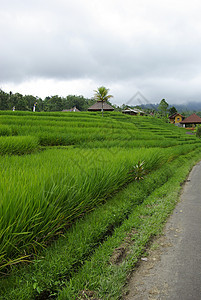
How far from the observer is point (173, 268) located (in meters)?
1.86

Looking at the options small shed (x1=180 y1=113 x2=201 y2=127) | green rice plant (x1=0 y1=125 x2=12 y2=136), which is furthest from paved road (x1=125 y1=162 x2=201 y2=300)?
small shed (x1=180 y1=113 x2=201 y2=127)

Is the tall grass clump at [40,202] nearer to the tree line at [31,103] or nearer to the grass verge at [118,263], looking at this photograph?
the grass verge at [118,263]

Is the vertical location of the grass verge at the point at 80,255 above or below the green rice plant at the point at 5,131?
below

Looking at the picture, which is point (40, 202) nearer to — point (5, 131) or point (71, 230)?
point (71, 230)

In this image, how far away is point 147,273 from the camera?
1792 millimetres

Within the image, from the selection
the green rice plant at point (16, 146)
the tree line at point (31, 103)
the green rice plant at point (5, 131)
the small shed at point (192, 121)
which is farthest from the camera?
the tree line at point (31, 103)

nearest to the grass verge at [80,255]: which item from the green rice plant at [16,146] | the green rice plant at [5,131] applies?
the green rice plant at [16,146]

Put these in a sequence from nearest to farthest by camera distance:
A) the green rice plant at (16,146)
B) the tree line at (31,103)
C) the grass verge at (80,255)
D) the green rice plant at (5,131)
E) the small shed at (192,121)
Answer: the grass verge at (80,255)
the green rice plant at (16,146)
the green rice plant at (5,131)
the small shed at (192,121)
the tree line at (31,103)

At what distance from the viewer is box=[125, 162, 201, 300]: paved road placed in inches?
61.3

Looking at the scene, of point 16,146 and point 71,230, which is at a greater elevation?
point 16,146

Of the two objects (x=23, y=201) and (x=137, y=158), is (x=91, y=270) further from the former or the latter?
(x=137, y=158)

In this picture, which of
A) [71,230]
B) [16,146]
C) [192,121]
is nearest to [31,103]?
[192,121]

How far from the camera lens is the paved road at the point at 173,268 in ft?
5.11

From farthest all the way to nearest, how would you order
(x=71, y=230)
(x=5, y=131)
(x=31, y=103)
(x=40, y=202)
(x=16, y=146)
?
(x=31, y=103)
(x=5, y=131)
(x=16, y=146)
(x=71, y=230)
(x=40, y=202)
